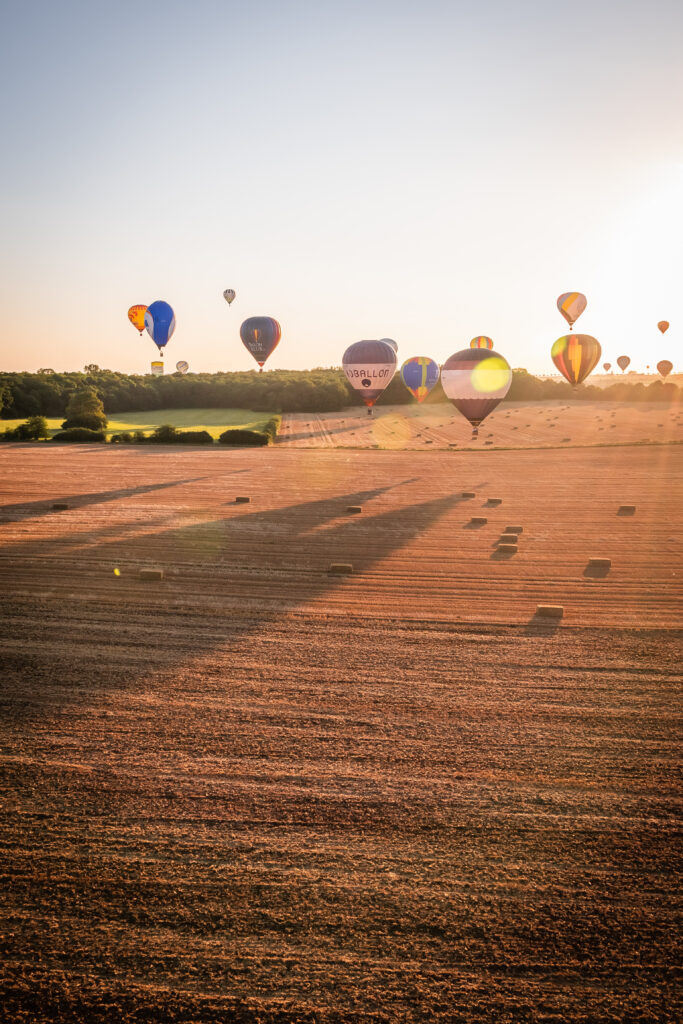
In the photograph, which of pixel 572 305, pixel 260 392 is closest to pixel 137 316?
pixel 260 392

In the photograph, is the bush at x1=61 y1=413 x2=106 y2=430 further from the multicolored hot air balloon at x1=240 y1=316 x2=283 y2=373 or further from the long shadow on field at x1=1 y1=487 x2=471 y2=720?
the long shadow on field at x1=1 y1=487 x2=471 y2=720

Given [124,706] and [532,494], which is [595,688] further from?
[532,494]

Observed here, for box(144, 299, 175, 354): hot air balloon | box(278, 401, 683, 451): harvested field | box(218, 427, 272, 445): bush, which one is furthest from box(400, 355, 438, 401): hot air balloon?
box(144, 299, 175, 354): hot air balloon

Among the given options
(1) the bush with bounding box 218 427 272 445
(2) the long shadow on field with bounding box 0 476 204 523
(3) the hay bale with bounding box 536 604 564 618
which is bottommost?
(3) the hay bale with bounding box 536 604 564 618

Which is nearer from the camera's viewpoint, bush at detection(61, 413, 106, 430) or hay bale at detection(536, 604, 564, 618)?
hay bale at detection(536, 604, 564, 618)

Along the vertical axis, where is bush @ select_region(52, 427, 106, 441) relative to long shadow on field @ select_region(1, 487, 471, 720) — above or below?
above

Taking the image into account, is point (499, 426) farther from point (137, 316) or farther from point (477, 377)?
point (137, 316)

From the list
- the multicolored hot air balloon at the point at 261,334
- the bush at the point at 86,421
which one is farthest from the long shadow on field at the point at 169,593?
the multicolored hot air balloon at the point at 261,334

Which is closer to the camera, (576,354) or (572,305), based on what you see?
(576,354)
